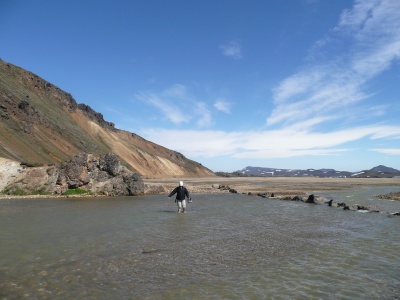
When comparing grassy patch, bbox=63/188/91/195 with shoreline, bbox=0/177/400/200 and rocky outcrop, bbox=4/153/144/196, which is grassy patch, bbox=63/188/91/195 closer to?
rocky outcrop, bbox=4/153/144/196

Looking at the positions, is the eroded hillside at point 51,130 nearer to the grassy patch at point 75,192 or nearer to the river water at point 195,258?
the grassy patch at point 75,192

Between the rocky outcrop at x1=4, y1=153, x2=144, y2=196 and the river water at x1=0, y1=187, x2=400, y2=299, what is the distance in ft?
49.2

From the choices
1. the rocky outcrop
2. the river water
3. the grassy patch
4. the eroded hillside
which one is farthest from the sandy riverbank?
the river water

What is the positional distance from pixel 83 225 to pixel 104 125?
403 ft

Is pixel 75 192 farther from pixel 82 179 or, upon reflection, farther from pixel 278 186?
pixel 278 186

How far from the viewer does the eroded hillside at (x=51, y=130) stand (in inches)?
2790

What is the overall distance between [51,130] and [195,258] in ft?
295

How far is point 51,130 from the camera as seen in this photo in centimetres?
9088

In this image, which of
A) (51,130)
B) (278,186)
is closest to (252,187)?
(278,186)

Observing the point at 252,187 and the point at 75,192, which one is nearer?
the point at 75,192

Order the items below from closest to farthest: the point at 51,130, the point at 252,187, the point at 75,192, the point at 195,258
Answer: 1. the point at 195,258
2. the point at 75,192
3. the point at 252,187
4. the point at 51,130

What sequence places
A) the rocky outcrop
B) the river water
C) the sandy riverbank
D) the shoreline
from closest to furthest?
the river water
the rocky outcrop
the shoreline
the sandy riverbank

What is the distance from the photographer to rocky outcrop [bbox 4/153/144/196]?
116ft

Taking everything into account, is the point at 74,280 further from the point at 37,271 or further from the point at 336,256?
the point at 336,256
